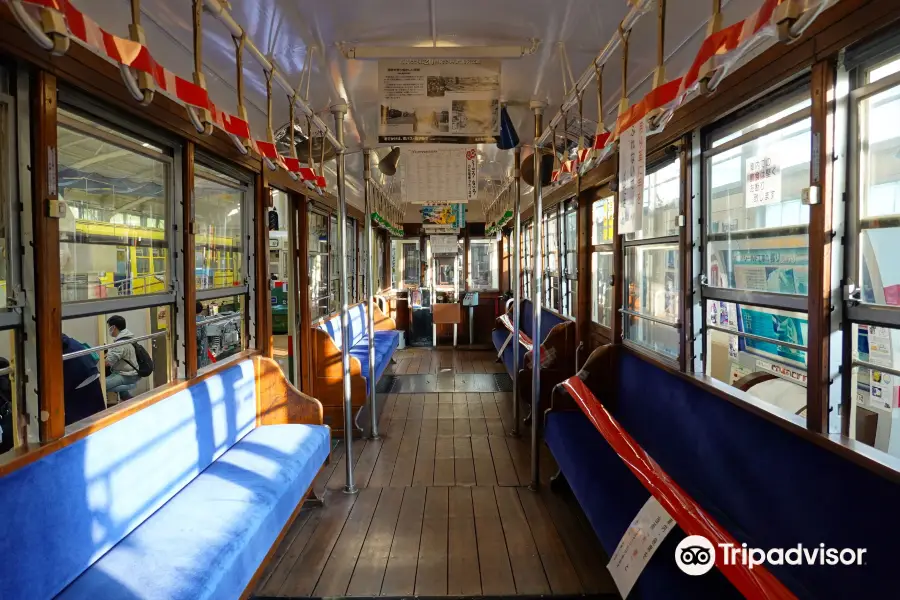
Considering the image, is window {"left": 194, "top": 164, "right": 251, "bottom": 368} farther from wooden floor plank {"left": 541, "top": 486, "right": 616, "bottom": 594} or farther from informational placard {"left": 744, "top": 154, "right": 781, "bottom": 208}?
informational placard {"left": 744, "top": 154, "right": 781, "bottom": 208}

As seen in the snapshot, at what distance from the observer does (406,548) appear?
291cm

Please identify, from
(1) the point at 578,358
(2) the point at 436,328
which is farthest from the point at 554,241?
(2) the point at 436,328

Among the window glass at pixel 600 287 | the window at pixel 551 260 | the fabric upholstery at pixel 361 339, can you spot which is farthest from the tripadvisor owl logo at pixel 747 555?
the window at pixel 551 260

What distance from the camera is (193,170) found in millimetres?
2814

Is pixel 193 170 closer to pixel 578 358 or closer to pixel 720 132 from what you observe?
pixel 720 132

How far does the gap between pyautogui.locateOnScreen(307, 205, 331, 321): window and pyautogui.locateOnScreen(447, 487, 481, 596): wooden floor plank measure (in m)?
2.67

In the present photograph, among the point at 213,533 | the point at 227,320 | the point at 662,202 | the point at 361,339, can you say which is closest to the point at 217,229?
the point at 227,320

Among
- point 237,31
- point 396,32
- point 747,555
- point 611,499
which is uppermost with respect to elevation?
point 396,32

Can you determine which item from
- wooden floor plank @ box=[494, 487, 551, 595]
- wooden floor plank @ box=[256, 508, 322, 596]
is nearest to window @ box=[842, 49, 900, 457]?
wooden floor plank @ box=[494, 487, 551, 595]

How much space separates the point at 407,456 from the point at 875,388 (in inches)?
131

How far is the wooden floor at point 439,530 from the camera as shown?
8.50 feet

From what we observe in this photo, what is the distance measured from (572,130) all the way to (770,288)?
8.61 feet

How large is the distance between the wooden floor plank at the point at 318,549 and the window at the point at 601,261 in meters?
2.55

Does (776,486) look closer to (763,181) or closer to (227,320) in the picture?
(763,181)
